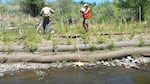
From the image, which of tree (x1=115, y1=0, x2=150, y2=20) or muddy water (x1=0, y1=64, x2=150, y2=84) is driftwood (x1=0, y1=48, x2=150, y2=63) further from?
tree (x1=115, y1=0, x2=150, y2=20)

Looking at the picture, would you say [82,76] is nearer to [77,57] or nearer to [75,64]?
[75,64]

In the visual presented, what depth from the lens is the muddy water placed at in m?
10.8

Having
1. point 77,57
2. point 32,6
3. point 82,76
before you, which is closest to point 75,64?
point 77,57

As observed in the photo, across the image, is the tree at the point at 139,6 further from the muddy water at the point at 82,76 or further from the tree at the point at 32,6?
the muddy water at the point at 82,76

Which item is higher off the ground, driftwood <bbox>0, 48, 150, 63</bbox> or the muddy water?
driftwood <bbox>0, 48, 150, 63</bbox>

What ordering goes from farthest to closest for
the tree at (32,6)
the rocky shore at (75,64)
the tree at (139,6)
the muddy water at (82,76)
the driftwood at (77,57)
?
the tree at (32,6) < the tree at (139,6) < the driftwood at (77,57) < the rocky shore at (75,64) < the muddy water at (82,76)

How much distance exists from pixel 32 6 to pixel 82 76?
35053 mm

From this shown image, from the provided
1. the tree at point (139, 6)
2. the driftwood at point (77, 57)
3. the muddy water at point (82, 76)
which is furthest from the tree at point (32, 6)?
the muddy water at point (82, 76)

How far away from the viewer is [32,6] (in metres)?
45.7

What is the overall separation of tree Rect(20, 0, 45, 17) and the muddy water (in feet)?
104

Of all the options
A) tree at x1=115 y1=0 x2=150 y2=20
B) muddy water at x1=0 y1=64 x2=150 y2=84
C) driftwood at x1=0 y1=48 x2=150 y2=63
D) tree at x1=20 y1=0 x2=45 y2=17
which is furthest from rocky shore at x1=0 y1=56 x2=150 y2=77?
tree at x1=20 y1=0 x2=45 y2=17

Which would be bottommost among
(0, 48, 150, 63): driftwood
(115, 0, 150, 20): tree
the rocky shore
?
the rocky shore

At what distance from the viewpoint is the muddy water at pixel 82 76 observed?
10812 mm

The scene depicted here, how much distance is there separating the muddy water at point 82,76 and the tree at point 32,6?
31616 millimetres
